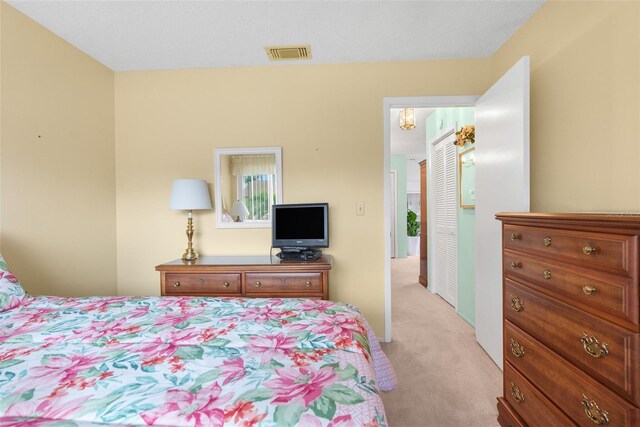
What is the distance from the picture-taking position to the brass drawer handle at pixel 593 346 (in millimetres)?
1013

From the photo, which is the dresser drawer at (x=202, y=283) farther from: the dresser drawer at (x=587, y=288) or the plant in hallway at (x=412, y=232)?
the plant in hallway at (x=412, y=232)

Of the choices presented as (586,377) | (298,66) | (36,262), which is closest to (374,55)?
(298,66)

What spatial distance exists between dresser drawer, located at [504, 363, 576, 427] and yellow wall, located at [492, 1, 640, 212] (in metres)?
0.93

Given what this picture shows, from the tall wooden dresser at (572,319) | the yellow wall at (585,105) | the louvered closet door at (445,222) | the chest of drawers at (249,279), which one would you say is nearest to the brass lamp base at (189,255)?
the chest of drawers at (249,279)

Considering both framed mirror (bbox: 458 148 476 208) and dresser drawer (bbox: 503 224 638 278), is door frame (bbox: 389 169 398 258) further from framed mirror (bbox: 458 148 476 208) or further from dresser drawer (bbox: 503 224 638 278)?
dresser drawer (bbox: 503 224 638 278)

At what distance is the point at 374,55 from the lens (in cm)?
260

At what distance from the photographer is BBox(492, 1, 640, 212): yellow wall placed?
141 cm

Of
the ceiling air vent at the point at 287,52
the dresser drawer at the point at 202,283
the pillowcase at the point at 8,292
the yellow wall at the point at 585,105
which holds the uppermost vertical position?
the ceiling air vent at the point at 287,52

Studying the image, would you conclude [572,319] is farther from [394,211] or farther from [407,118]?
[394,211]

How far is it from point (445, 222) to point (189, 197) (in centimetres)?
297

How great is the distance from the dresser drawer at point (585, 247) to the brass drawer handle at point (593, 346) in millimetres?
248

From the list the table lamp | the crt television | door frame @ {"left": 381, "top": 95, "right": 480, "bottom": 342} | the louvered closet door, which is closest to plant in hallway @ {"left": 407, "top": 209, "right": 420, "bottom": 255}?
the louvered closet door

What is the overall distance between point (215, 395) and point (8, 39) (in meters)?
2.59

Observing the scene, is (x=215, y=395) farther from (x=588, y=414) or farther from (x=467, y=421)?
(x=467, y=421)
